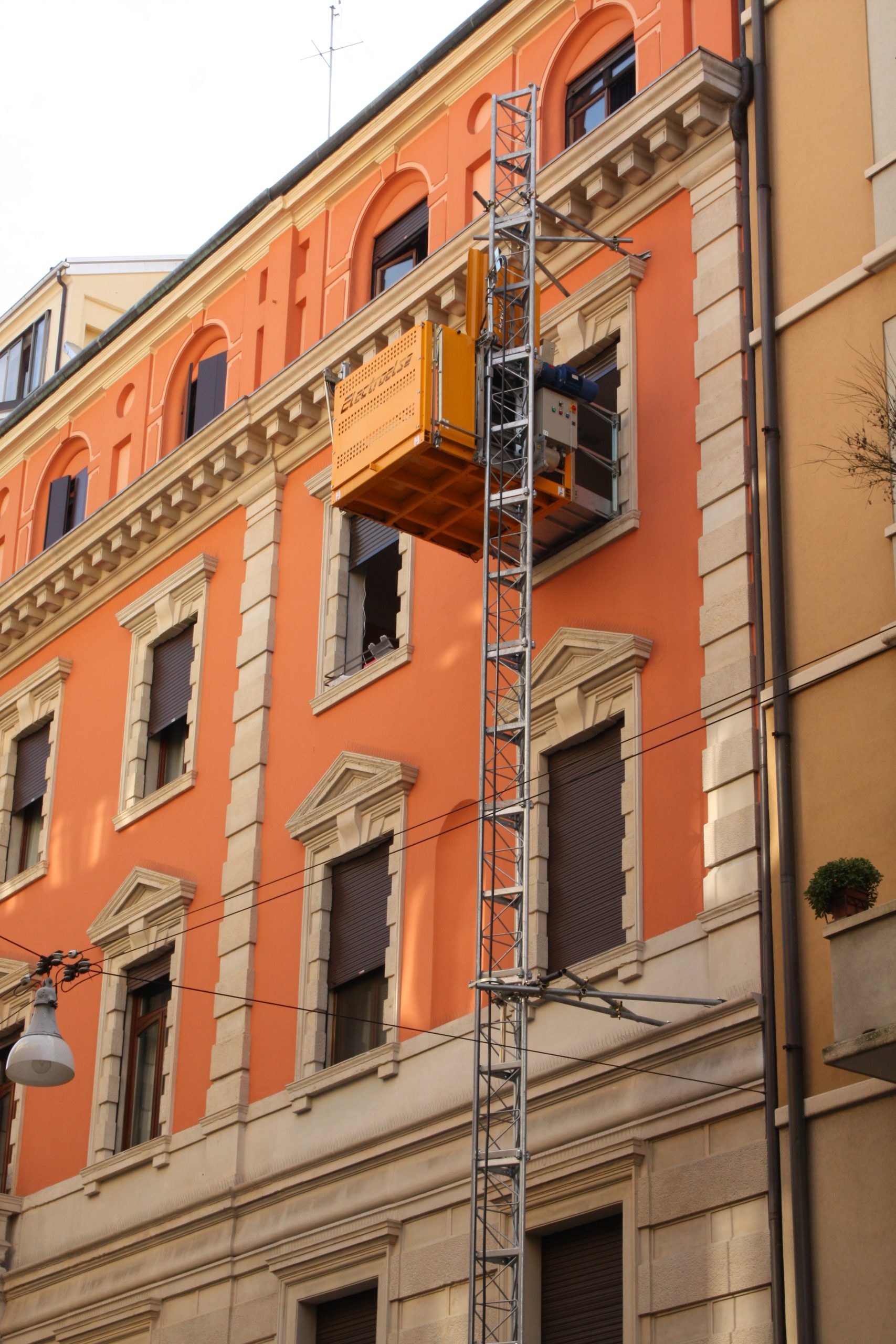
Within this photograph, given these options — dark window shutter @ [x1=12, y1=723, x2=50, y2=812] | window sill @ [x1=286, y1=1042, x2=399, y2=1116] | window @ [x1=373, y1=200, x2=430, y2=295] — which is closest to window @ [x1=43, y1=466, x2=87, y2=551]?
dark window shutter @ [x1=12, y1=723, x2=50, y2=812]

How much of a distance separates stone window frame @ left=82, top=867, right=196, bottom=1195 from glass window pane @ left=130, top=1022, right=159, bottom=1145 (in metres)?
0.18

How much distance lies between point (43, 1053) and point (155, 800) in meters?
7.20

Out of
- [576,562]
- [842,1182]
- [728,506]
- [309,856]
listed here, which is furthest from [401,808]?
[842,1182]

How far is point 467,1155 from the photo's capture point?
Answer: 1931cm

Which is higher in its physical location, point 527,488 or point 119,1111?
point 527,488

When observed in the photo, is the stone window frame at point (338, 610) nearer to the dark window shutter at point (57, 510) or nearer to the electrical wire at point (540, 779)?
the electrical wire at point (540, 779)

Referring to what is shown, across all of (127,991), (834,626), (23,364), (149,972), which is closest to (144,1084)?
(127,991)

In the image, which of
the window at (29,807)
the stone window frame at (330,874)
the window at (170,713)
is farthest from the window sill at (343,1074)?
the window at (29,807)

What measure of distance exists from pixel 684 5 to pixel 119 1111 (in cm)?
1367

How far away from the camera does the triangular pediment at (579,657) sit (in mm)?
19484

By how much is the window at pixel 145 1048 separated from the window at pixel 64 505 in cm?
802

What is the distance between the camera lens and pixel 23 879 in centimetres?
2853

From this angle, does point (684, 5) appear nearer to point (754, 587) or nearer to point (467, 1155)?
point (754, 587)

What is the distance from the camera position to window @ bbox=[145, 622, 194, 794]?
26.7m
